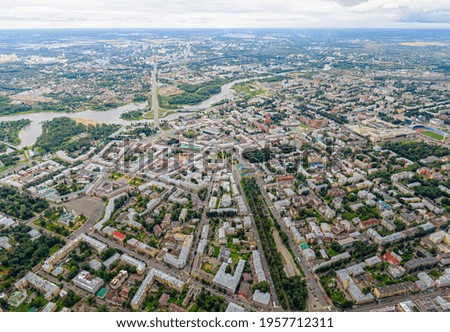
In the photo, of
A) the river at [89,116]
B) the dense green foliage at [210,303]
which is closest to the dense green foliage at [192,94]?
the river at [89,116]

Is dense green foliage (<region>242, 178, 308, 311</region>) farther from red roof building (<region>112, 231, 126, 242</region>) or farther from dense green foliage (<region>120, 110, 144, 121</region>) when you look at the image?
dense green foliage (<region>120, 110, 144, 121</region>)

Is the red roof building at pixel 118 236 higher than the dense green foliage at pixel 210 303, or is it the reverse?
the dense green foliage at pixel 210 303

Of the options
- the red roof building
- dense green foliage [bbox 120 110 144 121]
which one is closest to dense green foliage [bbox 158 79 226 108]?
dense green foliage [bbox 120 110 144 121]

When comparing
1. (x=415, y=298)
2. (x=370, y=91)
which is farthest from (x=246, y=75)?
(x=415, y=298)

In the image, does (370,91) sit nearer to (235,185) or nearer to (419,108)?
(419,108)

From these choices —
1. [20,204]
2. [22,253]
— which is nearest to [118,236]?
[22,253]

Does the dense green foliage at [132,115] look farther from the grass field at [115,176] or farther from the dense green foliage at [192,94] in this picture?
the grass field at [115,176]

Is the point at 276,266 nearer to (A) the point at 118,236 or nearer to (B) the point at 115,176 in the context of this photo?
(A) the point at 118,236
